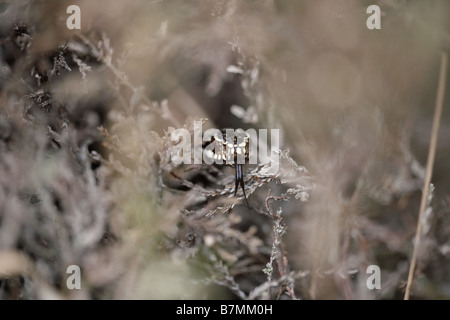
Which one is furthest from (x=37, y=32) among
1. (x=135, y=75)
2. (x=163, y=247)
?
(x=163, y=247)

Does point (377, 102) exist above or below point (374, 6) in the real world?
below

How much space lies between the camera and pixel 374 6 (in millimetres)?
1129

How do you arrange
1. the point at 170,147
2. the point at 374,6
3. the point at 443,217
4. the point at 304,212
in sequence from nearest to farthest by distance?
the point at 170,147
the point at 374,6
the point at 443,217
the point at 304,212

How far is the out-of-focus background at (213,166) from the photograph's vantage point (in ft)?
3.40

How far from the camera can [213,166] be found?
1083 millimetres

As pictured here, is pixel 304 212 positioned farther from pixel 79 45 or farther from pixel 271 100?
pixel 79 45

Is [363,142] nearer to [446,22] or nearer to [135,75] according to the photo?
[446,22]

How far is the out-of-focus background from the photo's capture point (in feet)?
3.40

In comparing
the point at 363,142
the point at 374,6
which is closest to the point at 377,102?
the point at 363,142

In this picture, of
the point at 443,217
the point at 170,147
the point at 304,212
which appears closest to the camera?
the point at 170,147

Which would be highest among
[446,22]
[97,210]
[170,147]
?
[446,22]

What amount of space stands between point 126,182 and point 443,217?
1.03 meters

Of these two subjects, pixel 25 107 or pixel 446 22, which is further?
pixel 446 22

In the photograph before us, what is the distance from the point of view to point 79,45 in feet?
3.50
